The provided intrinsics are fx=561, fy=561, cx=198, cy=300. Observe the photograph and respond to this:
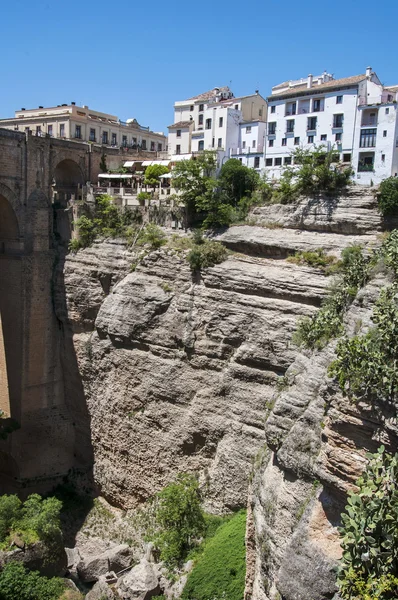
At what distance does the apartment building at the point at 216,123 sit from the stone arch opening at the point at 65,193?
6141mm

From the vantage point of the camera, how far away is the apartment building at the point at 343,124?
982 inches

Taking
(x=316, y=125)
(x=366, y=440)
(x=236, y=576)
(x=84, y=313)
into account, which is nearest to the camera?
(x=366, y=440)

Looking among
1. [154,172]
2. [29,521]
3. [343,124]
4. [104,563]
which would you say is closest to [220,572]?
[104,563]

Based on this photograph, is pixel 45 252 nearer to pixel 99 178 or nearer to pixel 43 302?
pixel 43 302

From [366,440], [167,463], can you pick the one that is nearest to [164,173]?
[167,463]

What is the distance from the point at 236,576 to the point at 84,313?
13474mm

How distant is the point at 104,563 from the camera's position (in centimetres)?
2066

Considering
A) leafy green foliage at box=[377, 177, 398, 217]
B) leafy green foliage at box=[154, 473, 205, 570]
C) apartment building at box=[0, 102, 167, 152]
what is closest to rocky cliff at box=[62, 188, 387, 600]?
leafy green foliage at box=[377, 177, 398, 217]

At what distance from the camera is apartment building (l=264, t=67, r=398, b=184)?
24.9m

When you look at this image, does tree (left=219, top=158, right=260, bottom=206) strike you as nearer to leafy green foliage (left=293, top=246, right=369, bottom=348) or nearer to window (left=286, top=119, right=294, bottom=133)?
window (left=286, top=119, right=294, bottom=133)

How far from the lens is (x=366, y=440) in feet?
32.3

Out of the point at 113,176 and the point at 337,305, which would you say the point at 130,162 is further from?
the point at 337,305

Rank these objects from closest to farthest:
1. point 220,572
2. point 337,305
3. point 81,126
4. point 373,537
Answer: point 373,537, point 220,572, point 337,305, point 81,126

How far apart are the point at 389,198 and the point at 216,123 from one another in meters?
14.7
